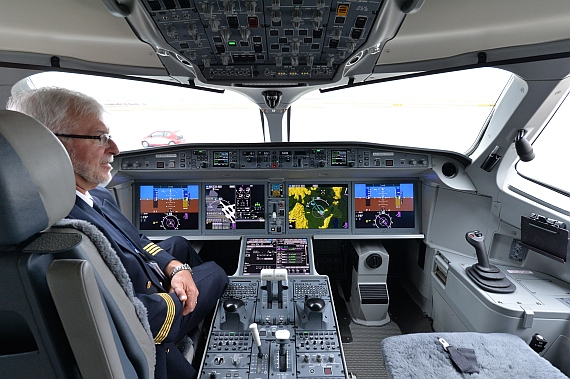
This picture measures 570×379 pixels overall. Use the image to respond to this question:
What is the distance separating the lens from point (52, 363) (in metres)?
0.82

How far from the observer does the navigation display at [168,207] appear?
2.92m

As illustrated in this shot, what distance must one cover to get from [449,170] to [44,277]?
280cm

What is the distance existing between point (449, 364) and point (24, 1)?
7.76ft

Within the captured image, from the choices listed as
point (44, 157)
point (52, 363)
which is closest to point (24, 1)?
point (44, 157)

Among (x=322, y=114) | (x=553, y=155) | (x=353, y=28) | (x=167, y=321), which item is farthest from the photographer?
Answer: (x=322, y=114)

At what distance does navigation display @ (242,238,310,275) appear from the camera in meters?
2.63

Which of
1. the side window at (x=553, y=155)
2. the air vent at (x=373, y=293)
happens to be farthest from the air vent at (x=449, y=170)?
the air vent at (x=373, y=293)

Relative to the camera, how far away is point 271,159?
2783 mm

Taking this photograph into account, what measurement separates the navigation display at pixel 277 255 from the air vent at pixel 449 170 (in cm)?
131

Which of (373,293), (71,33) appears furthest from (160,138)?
(373,293)

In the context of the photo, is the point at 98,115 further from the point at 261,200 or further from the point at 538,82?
the point at 538,82

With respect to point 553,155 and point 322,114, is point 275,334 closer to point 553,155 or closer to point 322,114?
point 553,155

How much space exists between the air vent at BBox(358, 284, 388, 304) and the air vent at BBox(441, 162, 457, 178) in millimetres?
1084

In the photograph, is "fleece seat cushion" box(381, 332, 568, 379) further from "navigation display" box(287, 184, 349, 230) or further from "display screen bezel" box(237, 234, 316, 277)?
"navigation display" box(287, 184, 349, 230)
